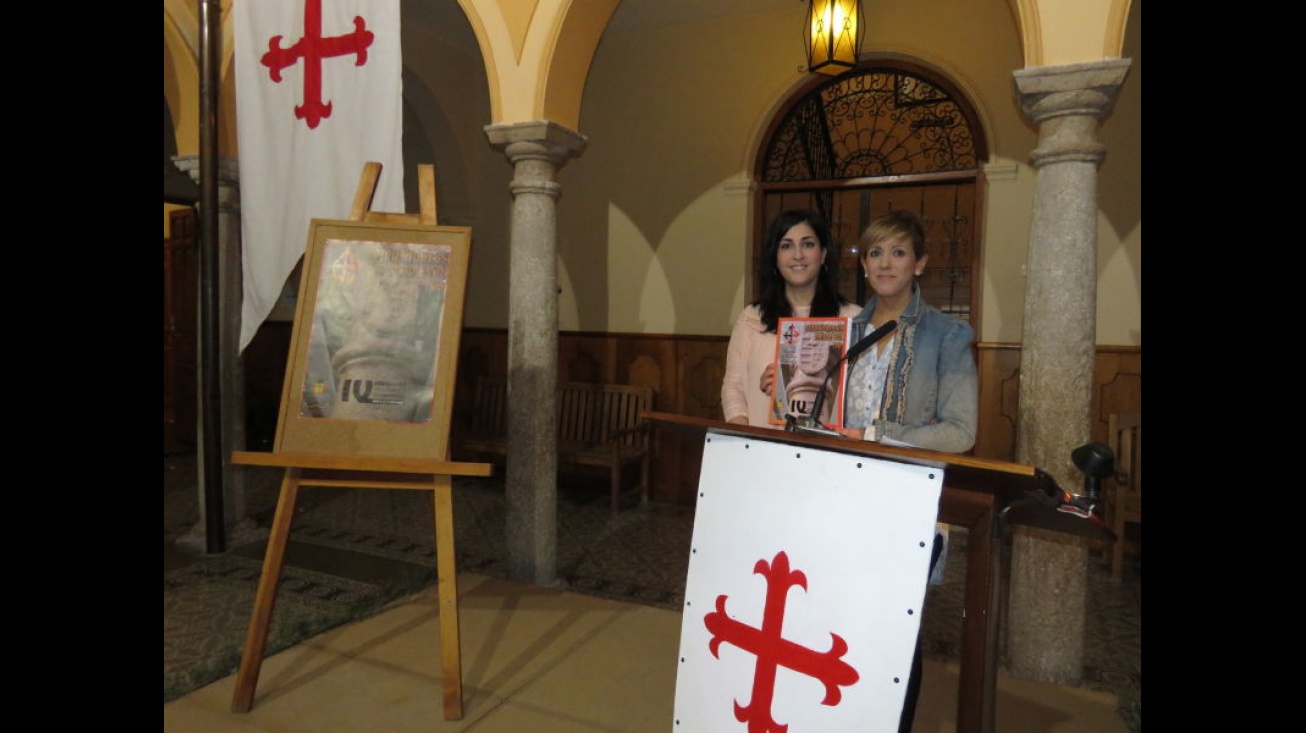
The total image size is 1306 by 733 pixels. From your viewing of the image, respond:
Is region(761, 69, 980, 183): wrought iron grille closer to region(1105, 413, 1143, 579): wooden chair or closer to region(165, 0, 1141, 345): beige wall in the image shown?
region(165, 0, 1141, 345): beige wall

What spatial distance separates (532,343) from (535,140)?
937mm

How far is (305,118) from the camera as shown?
3330 millimetres

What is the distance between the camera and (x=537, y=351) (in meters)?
3.72

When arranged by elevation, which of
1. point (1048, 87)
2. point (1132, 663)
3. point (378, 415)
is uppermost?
A: point (1048, 87)

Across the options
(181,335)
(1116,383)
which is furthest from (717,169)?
(181,335)

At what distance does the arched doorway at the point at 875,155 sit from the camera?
5.10 m

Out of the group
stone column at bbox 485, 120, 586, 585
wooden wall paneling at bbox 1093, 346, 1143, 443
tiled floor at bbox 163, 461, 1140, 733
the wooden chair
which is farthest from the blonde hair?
wooden wall paneling at bbox 1093, 346, 1143, 443

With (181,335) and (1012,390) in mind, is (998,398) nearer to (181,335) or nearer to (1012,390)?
(1012,390)

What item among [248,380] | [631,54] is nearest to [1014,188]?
[631,54]

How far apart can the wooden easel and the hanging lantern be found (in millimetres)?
2150

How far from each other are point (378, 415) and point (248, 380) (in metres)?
5.80

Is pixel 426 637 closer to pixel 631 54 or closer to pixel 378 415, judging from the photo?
pixel 378 415

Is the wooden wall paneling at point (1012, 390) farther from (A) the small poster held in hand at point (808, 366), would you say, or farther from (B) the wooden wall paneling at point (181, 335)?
(B) the wooden wall paneling at point (181, 335)

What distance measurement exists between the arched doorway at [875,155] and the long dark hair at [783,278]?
285cm
